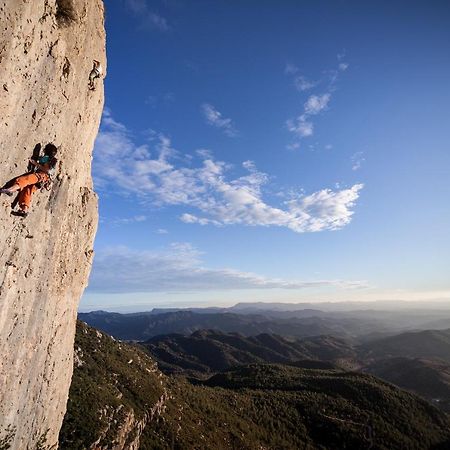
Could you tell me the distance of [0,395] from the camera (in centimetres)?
1188

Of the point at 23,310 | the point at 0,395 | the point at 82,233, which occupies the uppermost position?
the point at 82,233

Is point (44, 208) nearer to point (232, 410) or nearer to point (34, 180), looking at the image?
point (34, 180)

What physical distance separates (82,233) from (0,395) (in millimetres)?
7261

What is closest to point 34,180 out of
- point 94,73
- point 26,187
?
point 26,187

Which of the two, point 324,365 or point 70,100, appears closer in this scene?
point 70,100

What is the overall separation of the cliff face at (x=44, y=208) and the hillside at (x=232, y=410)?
2767 centimetres

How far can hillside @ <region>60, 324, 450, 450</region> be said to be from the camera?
4675 cm

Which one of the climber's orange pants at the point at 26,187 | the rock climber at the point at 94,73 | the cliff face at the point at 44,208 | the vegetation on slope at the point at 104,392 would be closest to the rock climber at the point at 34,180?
the climber's orange pants at the point at 26,187

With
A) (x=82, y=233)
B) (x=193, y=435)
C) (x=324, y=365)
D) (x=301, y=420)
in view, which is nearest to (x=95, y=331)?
(x=193, y=435)

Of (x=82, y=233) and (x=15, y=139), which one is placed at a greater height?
(x=15, y=139)

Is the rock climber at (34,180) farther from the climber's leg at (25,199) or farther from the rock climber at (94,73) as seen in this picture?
the rock climber at (94,73)

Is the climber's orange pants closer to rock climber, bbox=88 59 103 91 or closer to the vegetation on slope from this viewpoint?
rock climber, bbox=88 59 103 91

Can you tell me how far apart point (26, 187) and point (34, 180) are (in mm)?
368

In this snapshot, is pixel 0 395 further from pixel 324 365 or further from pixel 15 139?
pixel 324 365
